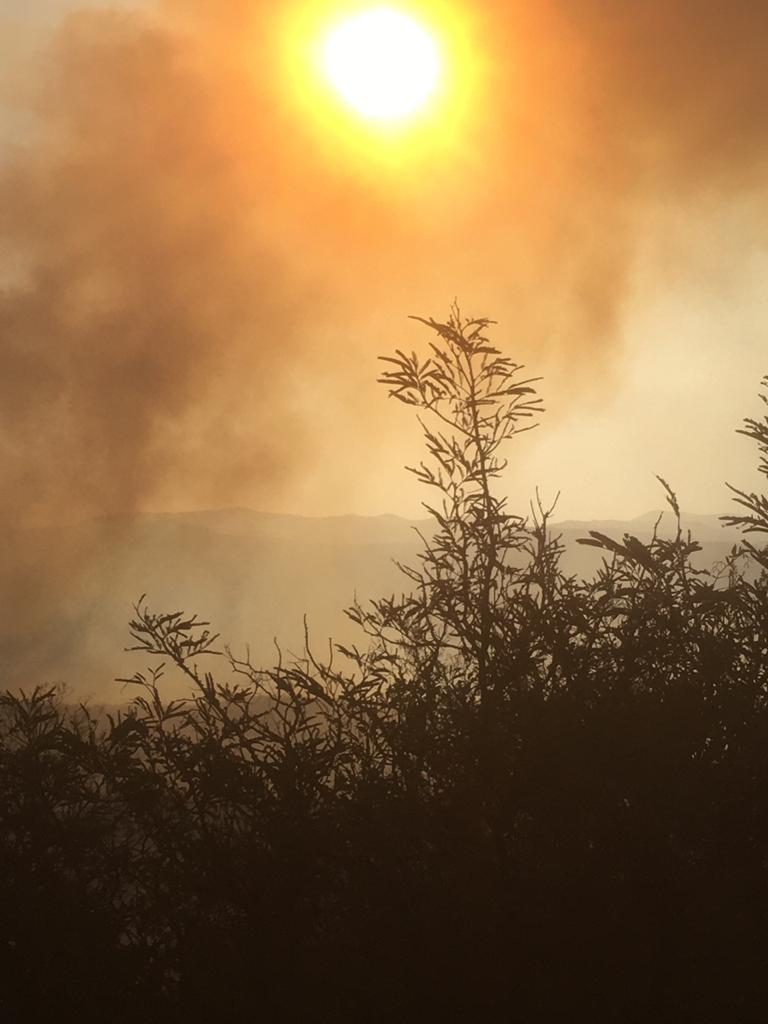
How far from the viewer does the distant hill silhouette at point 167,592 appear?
122875 mm

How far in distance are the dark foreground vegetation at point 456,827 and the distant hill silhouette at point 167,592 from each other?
9468 cm

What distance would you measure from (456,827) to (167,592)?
160 meters

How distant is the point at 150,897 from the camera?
5559mm

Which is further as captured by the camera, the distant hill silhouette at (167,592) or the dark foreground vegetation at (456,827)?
the distant hill silhouette at (167,592)

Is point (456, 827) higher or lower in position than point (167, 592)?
lower

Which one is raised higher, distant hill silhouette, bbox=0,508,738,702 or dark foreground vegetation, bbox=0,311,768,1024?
distant hill silhouette, bbox=0,508,738,702

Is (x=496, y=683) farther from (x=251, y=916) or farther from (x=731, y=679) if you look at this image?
(x=251, y=916)

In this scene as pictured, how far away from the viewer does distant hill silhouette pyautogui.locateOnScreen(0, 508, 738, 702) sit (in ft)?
403

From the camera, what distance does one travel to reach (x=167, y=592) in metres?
161

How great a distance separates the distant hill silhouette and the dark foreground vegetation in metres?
Answer: 94.7

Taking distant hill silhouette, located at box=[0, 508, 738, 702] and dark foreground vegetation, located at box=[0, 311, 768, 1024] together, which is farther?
distant hill silhouette, located at box=[0, 508, 738, 702]

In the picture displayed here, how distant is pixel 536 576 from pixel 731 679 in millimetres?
1195

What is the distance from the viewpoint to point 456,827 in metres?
5.19

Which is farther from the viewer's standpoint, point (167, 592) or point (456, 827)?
point (167, 592)
